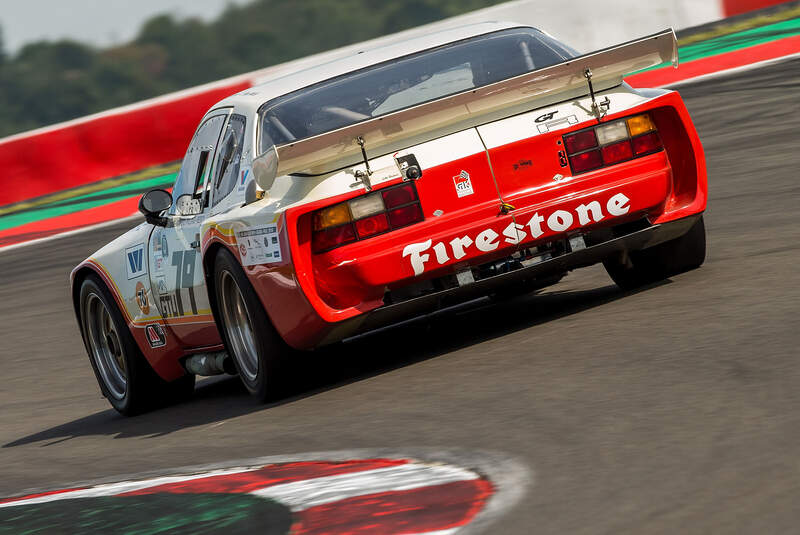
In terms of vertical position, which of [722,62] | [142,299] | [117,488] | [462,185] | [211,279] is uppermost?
[462,185]

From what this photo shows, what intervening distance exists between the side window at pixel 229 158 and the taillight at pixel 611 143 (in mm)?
1569

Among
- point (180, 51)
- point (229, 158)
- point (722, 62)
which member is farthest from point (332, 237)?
point (180, 51)

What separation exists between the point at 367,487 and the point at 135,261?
3593 millimetres

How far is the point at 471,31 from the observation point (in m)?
7.16

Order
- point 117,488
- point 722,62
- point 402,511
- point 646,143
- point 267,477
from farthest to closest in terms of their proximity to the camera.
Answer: point 722,62, point 646,143, point 117,488, point 267,477, point 402,511

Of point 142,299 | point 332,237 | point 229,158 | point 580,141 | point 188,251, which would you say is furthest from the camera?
point 142,299

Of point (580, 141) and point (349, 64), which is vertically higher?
point (349, 64)

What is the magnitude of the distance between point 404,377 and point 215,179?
1465 mm

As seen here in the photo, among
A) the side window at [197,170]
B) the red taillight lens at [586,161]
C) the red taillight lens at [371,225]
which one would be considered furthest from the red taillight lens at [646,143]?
the side window at [197,170]

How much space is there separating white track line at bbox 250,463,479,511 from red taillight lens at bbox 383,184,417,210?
5.20 ft

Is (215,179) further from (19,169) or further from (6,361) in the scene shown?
(19,169)

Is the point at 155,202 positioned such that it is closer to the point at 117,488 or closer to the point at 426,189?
the point at 426,189

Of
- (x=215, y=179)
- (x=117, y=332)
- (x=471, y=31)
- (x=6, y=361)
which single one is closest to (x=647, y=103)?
(x=471, y=31)

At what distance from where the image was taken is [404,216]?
19.7 feet
